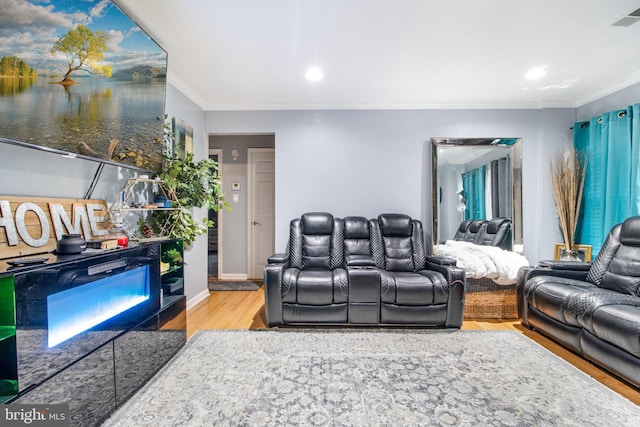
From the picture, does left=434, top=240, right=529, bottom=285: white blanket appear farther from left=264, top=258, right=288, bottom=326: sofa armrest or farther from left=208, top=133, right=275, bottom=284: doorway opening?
left=208, top=133, right=275, bottom=284: doorway opening

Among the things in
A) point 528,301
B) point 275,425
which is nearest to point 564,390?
point 528,301

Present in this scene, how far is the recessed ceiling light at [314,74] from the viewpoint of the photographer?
2.82 m

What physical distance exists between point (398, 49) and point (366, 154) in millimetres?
1454

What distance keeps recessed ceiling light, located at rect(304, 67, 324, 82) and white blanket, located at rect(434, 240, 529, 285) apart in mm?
2539

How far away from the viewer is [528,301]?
108 inches

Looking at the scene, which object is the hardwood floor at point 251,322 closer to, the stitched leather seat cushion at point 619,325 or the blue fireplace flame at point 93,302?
the stitched leather seat cushion at point 619,325

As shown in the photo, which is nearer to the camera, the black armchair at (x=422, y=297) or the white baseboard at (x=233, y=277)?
the black armchair at (x=422, y=297)

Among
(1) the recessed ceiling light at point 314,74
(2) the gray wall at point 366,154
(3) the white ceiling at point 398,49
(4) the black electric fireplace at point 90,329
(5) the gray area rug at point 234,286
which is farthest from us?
(5) the gray area rug at point 234,286

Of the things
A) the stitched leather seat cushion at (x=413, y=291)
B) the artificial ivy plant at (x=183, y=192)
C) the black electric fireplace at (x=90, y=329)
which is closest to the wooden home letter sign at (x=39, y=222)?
the black electric fireplace at (x=90, y=329)

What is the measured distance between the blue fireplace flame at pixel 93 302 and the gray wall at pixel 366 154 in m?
2.00

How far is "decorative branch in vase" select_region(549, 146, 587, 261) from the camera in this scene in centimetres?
340

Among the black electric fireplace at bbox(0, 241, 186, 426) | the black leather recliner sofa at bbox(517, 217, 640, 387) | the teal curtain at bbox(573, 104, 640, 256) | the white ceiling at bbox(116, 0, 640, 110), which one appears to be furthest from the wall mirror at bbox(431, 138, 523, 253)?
the black electric fireplace at bbox(0, 241, 186, 426)

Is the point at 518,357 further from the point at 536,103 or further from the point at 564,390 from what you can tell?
the point at 536,103

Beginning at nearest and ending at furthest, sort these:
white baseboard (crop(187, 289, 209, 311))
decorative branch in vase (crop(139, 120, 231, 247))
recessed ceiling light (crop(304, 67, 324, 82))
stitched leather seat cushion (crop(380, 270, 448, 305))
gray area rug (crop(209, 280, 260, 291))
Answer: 1. decorative branch in vase (crop(139, 120, 231, 247))
2. stitched leather seat cushion (crop(380, 270, 448, 305))
3. recessed ceiling light (crop(304, 67, 324, 82))
4. white baseboard (crop(187, 289, 209, 311))
5. gray area rug (crop(209, 280, 260, 291))
